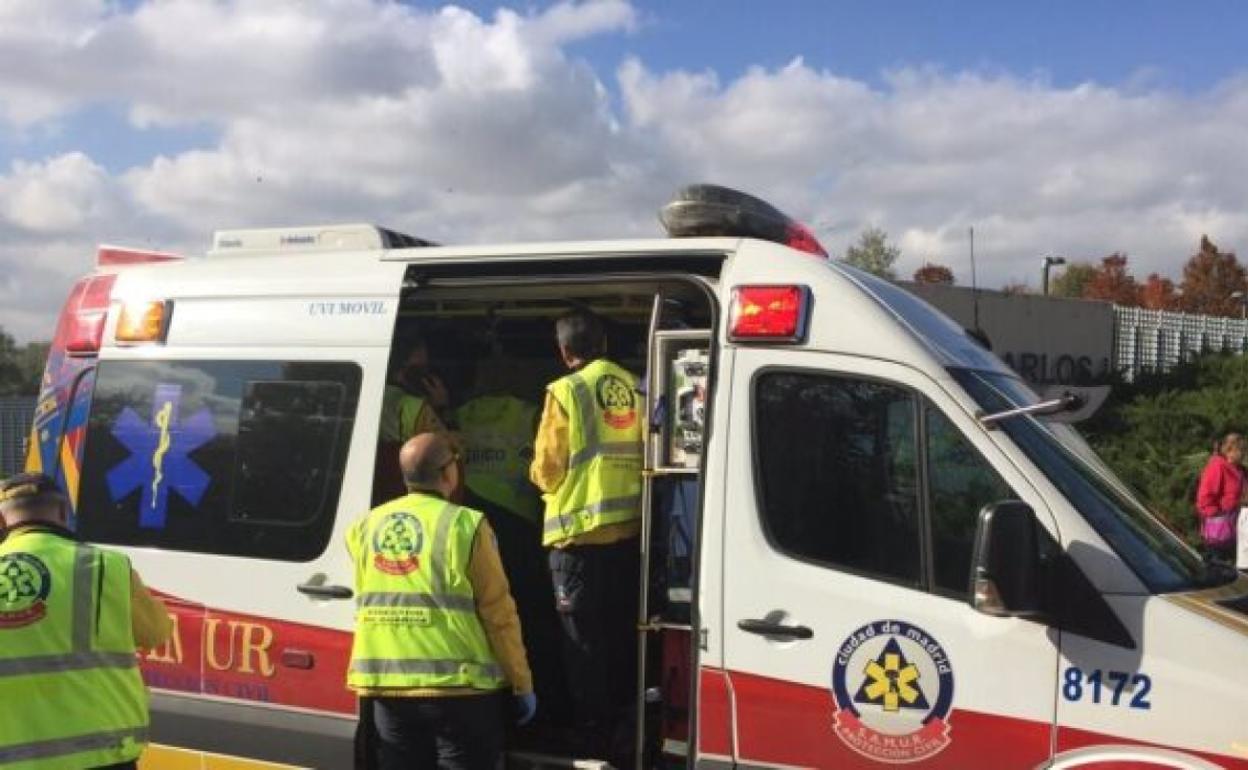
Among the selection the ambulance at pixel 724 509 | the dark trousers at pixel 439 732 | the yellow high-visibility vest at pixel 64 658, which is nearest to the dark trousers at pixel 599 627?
the ambulance at pixel 724 509

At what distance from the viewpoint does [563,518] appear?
448 cm

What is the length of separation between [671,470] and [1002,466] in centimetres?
125

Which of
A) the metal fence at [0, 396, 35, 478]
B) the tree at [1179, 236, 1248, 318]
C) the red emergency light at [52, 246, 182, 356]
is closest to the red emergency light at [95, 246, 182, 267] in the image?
the red emergency light at [52, 246, 182, 356]

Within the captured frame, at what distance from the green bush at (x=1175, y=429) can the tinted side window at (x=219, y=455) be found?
29.6ft

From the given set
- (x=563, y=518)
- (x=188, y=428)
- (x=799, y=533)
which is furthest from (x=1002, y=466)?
(x=188, y=428)

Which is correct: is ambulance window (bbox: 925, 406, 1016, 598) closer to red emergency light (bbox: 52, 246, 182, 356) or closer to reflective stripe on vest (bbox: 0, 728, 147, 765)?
reflective stripe on vest (bbox: 0, 728, 147, 765)

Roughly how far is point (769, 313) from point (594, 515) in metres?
1.05

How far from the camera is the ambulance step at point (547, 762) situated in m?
4.32

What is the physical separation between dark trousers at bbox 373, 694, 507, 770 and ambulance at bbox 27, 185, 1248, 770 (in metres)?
0.51

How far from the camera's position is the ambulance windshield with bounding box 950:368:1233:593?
11.3 feet

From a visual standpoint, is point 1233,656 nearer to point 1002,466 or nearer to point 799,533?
point 1002,466

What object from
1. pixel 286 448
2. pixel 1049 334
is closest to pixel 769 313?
pixel 286 448

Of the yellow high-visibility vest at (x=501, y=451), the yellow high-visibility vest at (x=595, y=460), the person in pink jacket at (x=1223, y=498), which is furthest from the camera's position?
the person in pink jacket at (x=1223, y=498)

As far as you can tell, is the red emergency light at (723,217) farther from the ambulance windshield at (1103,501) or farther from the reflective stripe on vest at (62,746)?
the reflective stripe on vest at (62,746)
